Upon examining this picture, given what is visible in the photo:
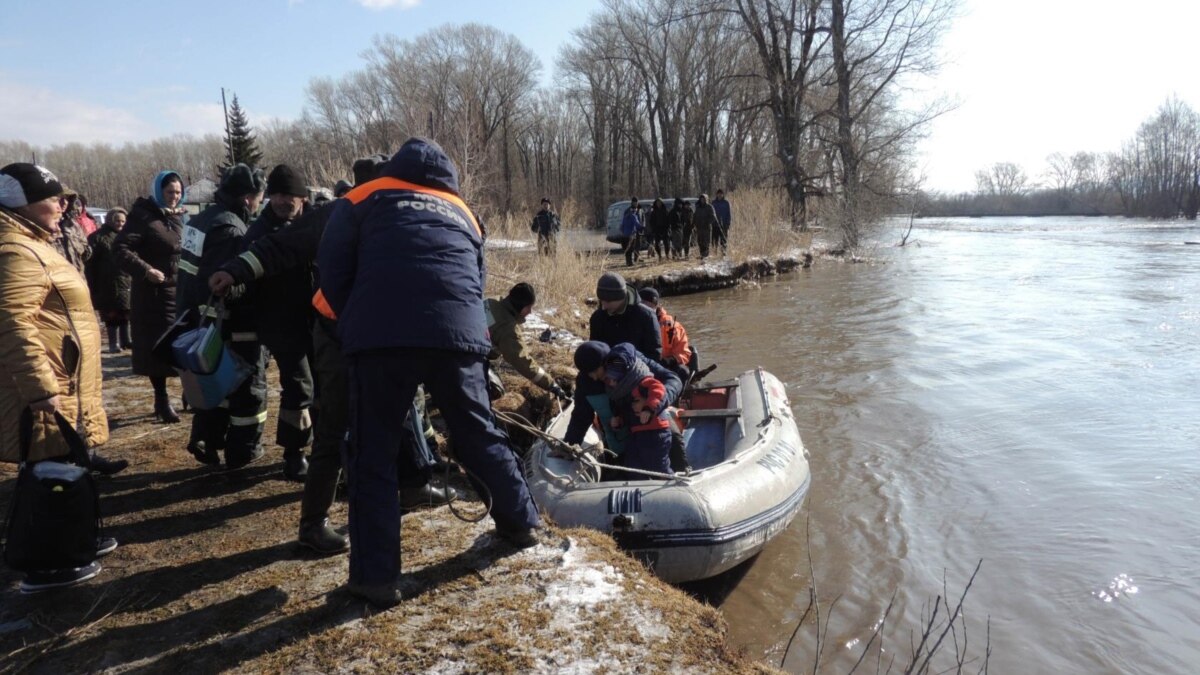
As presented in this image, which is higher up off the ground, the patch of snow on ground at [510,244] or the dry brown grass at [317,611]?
the patch of snow on ground at [510,244]

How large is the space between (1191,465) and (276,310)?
24.2ft

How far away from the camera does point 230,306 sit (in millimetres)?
3629

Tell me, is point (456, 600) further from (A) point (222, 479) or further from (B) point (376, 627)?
(A) point (222, 479)

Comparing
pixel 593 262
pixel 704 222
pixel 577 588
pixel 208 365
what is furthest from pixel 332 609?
pixel 704 222

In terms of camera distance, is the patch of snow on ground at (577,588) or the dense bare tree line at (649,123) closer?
the patch of snow on ground at (577,588)

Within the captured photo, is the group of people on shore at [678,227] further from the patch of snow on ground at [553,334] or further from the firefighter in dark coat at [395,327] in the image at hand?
the firefighter in dark coat at [395,327]

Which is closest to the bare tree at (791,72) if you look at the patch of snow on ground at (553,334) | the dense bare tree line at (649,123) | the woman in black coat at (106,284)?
the dense bare tree line at (649,123)

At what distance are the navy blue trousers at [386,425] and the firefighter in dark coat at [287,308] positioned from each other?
4.24ft

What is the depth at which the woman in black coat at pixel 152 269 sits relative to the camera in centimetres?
509

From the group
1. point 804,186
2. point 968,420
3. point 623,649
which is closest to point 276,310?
point 623,649

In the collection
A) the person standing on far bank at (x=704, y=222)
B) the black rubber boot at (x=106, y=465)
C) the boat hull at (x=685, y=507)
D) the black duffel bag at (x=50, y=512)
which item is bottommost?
the boat hull at (x=685, y=507)

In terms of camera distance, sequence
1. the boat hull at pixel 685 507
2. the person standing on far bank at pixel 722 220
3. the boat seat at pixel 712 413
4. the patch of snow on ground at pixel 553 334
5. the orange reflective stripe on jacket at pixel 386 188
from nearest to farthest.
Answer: the orange reflective stripe on jacket at pixel 386 188
the boat hull at pixel 685 507
the boat seat at pixel 712 413
the patch of snow on ground at pixel 553 334
the person standing on far bank at pixel 722 220

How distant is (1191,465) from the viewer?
641cm

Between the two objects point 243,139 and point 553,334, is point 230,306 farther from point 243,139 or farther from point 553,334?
point 243,139
